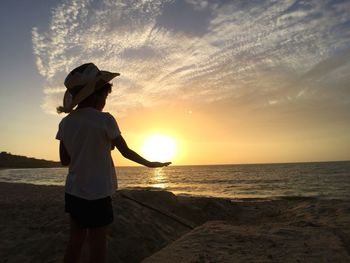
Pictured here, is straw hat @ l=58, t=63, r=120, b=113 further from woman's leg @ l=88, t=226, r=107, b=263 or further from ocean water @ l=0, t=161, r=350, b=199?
ocean water @ l=0, t=161, r=350, b=199

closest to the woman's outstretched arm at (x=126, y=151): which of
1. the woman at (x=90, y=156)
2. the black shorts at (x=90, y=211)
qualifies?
the woman at (x=90, y=156)

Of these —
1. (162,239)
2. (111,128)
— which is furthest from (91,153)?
(162,239)

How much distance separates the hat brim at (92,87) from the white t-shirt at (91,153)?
0.36 feet

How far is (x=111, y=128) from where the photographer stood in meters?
2.74

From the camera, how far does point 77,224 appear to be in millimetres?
2812

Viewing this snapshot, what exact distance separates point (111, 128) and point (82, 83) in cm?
46

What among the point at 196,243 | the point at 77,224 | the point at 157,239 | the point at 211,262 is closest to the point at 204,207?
the point at 157,239

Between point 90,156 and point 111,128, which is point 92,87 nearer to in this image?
point 111,128

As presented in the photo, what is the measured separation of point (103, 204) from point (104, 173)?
0.24 metres

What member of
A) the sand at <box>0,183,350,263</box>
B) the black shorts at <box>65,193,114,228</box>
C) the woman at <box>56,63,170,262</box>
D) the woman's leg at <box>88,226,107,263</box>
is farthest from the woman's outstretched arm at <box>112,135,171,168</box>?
the sand at <box>0,183,350,263</box>

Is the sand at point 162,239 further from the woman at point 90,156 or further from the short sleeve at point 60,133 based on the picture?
the short sleeve at point 60,133

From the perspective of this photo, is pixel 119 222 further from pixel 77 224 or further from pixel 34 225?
pixel 77 224

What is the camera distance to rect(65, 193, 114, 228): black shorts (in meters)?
2.68

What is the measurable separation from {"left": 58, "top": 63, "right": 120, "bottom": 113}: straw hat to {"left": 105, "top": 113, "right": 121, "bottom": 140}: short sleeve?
28 centimetres
